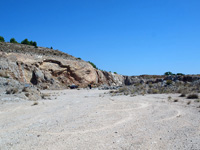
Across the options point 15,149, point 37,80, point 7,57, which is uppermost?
point 7,57

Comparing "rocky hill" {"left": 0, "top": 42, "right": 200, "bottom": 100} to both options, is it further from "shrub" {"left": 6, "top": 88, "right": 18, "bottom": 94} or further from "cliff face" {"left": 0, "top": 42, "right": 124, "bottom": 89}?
"shrub" {"left": 6, "top": 88, "right": 18, "bottom": 94}

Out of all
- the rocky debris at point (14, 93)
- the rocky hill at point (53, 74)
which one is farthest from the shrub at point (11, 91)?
the rocky hill at point (53, 74)

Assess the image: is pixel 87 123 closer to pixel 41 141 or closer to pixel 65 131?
pixel 65 131

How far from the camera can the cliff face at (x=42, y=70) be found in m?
34.0

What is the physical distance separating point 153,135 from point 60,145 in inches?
108

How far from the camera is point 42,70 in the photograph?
3872 cm

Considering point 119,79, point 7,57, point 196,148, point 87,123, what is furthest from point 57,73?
point 196,148

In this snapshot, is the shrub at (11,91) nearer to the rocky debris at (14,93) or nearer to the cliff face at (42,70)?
the rocky debris at (14,93)

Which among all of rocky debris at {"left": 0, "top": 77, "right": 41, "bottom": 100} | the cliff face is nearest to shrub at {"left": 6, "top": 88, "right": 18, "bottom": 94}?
rocky debris at {"left": 0, "top": 77, "right": 41, "bottom": 100}

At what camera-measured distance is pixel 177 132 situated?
6074 millimetres

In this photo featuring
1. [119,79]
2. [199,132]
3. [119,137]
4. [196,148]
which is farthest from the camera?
[119,79]

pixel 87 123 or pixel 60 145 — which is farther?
pixel 87 123

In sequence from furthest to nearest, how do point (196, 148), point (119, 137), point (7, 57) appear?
point (7, 57), point (119, 137), point (196, 148)

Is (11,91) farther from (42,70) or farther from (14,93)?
(42,70)
